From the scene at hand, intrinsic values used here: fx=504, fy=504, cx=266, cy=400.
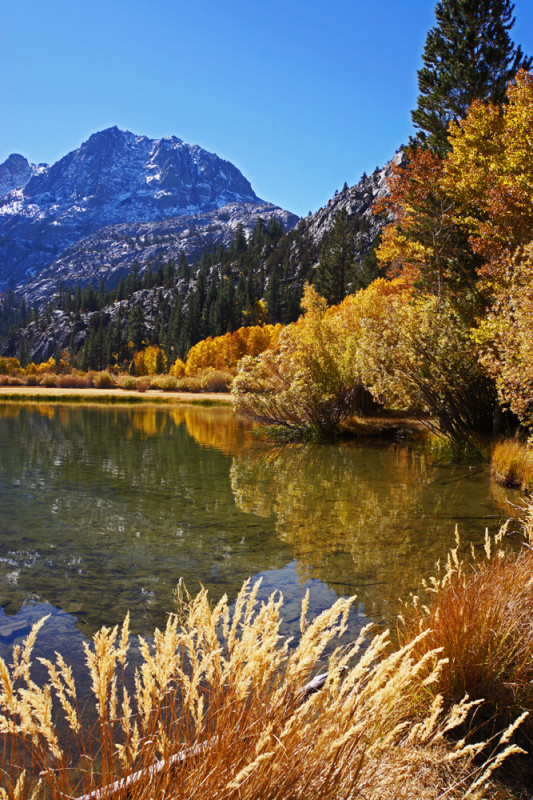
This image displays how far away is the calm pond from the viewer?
5664 millimetres

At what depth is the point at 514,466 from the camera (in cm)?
1214

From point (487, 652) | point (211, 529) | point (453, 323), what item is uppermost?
point (453, 323)

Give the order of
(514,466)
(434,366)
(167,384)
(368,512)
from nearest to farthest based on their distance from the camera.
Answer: (368,512), (514,466), (434,366), (167,384)

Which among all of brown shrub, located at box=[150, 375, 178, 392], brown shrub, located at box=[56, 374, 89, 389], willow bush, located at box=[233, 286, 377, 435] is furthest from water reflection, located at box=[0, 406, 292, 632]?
brown shrub, located at box=[56, 374, 89, 389]

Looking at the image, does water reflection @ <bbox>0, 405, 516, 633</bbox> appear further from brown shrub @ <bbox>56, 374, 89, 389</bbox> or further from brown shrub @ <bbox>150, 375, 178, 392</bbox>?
brown shrub @ <bbox>56, 374, 89, 389</bbox>

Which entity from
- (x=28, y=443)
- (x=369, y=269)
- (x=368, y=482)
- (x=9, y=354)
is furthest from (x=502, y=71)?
(x=9, y=354)

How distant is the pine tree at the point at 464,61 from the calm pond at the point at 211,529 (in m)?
17.0

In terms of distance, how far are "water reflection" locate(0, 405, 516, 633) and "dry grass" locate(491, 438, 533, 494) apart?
19.1 inches

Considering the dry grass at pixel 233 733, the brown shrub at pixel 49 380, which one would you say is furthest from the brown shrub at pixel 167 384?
the dry grass at pixel 233 733

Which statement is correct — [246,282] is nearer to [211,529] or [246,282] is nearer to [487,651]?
[211,529]

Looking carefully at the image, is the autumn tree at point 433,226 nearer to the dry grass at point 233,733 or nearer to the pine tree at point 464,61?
the pine tree at point 464,61

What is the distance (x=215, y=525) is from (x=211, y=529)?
27cm

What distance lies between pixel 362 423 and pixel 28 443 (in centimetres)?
1451

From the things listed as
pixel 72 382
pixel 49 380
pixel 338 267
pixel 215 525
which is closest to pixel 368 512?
pixel 215 525
